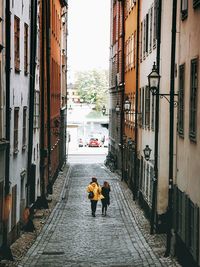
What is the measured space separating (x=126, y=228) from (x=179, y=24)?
8492mm

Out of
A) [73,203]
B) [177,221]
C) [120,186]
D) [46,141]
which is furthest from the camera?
[120,186]

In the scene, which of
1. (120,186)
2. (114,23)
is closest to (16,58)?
(120,186)

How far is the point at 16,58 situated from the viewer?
2295cm

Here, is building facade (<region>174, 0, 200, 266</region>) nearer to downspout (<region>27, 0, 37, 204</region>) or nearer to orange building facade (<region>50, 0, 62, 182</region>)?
downspout (<region>27, 0, 37, 204</region>)

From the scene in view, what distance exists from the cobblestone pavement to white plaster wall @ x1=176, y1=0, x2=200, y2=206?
7.72ft

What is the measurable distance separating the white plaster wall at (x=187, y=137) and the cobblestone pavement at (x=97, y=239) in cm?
235

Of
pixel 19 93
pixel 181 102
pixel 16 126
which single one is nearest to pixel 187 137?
pixel 181 102

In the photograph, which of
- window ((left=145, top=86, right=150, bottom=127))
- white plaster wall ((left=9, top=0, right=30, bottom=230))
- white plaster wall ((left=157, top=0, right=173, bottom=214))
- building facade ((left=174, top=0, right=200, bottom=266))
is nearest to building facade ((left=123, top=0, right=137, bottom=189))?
window ((left=145, top=86, right=150, bottom=127))

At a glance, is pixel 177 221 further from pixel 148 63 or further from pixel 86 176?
pixel 86 176

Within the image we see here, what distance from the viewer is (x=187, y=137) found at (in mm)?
17516

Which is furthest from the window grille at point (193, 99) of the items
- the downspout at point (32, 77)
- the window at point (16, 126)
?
the downspout at point (32, 77)

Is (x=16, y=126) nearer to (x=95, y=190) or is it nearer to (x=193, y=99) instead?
(x=95, y=190)

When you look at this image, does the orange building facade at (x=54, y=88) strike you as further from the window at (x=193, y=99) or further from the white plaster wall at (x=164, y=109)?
the window at (x=193, y=99)

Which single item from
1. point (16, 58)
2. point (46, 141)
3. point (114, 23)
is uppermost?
point (114, 23)
